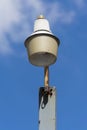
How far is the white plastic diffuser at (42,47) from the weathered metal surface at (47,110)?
0.55 metres

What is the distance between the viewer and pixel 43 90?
306 inches

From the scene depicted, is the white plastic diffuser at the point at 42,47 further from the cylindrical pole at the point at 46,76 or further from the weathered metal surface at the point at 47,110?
→ the weathered metal surface at the point at 47,110

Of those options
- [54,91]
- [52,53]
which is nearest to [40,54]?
[52,53]

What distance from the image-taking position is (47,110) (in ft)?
25.0

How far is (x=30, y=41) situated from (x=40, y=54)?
31 cm

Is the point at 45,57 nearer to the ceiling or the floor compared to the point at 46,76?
nearer to the ceiling

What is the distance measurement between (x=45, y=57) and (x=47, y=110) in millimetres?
992

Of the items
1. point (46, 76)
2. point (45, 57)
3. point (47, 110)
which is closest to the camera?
point (47, 110)

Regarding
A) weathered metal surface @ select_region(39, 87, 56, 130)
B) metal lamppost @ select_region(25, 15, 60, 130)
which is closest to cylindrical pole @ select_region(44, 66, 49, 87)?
metal lamppost @ select_region(25, 15, 60, 130)

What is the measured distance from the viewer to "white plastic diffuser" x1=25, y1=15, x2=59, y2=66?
7.73 metres

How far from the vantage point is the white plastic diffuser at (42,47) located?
25.3 feet

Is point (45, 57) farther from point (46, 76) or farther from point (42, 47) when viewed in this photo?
point (46, 76)

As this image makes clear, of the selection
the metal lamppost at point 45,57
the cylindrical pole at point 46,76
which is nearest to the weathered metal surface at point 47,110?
the metal lamppost at point 45,57

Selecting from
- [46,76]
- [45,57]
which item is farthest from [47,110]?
[45,57]
